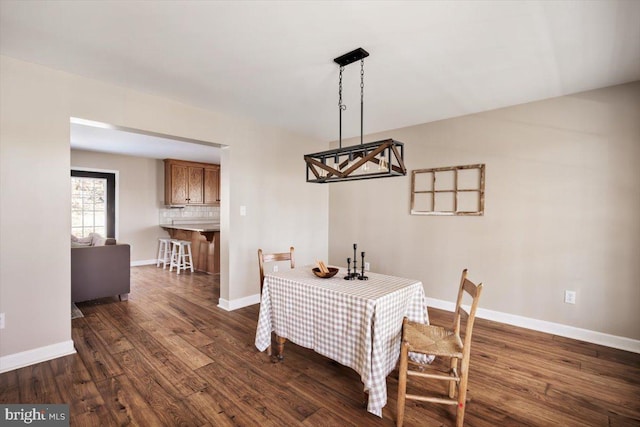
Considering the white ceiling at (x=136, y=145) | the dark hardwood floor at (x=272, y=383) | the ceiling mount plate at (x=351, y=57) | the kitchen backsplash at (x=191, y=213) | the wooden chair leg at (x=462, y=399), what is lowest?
the dark hardwood floor at (x=272, y=383)

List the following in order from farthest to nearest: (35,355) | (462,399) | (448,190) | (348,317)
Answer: (448,190)
(35,355)
(348,317)
(462,399)

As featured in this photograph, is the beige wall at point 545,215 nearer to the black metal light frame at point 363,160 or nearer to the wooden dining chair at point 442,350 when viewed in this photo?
the wooden dining chair at point 442,350

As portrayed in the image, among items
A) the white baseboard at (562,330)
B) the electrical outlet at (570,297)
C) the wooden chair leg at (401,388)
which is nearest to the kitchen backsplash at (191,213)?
the white baseboard at (562,330)

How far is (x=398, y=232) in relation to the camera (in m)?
4.34

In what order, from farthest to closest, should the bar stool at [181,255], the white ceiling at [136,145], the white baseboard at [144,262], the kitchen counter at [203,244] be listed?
1. the white baseboard at [144,262]
2. the bar stool at [181,255]
3. the kitchen counter at [203,244]
4. the white ceiling at [136,145]

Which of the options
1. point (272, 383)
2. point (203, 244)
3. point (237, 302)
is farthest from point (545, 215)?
point (203, 244)

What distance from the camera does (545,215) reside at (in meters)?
3.22

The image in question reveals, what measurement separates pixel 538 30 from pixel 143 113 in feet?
10.9

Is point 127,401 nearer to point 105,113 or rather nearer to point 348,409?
point 348,409

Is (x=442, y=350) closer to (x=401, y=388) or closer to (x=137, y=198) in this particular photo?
(x=401, y=388)

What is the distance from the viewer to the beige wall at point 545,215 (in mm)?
2840

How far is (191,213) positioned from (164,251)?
1.16m

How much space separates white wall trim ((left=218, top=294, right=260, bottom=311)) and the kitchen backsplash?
4006 mm

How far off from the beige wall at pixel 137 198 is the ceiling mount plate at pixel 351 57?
5877 millimetres
